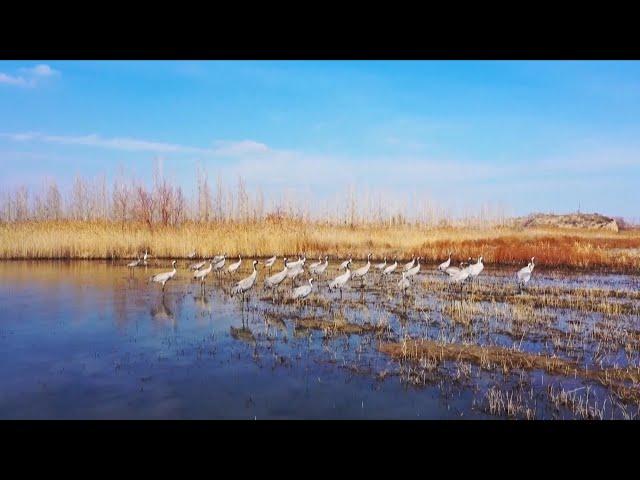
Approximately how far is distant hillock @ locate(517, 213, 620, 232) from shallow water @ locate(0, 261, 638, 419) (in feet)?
56.2

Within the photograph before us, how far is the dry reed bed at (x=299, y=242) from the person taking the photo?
59.5 ft

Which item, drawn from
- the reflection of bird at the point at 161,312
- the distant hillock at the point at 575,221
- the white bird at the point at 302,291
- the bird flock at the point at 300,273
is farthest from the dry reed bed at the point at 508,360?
the distant hillock at the point at 575,221

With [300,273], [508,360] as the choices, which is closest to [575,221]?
[300,273]

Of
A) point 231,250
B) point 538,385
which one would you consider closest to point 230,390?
point 538,385

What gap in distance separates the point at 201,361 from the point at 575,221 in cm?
2420

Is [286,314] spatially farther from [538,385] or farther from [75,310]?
[538,385]

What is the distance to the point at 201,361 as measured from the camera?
6.88 meters

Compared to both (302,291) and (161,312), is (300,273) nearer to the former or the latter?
(302,291)

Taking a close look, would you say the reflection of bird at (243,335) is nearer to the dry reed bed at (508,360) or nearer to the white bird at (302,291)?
the dry reed bed at (508,360)

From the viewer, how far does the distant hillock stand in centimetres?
2448

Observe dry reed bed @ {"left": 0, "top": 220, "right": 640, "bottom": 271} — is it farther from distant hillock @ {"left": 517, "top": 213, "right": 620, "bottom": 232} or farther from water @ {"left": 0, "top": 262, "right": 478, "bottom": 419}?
water @ {"left": 0, "top": 262, "right": 478, "bottom": 419}

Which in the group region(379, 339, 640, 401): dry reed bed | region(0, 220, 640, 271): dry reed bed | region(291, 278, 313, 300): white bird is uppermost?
region(0, 220, 640, 271): dry reed bed

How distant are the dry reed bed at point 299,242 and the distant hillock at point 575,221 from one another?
121cm

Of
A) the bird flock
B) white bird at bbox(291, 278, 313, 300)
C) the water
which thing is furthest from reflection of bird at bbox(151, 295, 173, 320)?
white bird at bbox(291, 278, 313, 300)
